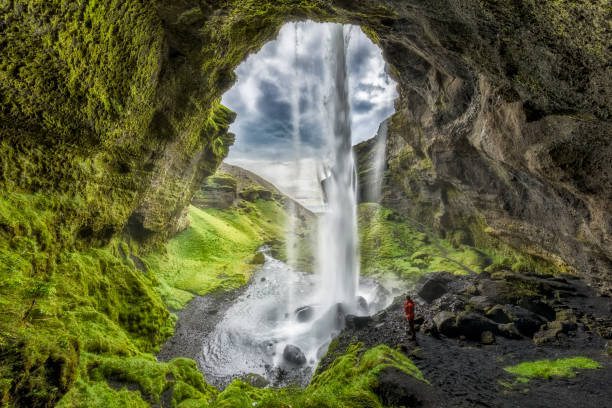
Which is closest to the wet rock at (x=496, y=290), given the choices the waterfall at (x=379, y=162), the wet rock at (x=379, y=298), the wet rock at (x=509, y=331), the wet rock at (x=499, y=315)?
the wet rock at (x=499, y=315)

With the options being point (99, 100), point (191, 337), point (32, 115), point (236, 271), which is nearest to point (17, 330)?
point (32, 115)

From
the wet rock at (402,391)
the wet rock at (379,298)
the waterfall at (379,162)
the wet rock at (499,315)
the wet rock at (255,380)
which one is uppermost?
the waterfall at (379,162)

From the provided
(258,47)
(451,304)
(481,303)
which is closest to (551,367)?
(481,303)

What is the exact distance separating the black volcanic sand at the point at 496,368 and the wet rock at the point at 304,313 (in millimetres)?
Answer: 7158

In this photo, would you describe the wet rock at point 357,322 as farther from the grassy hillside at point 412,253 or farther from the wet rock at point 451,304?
the grassy hillside at point 412,253

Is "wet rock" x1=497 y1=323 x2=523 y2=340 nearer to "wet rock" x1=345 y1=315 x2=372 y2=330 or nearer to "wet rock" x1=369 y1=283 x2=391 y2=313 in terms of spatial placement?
"wet rock" x1=345 y1=315 x2=372 y2=330

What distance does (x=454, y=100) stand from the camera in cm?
1580

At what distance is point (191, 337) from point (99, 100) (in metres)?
12.7

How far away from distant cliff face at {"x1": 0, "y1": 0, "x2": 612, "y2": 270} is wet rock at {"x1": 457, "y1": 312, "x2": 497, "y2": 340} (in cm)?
549

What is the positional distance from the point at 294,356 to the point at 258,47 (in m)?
19.9

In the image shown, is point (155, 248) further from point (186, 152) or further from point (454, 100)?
point (454, 100)

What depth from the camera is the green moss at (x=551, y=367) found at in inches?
283

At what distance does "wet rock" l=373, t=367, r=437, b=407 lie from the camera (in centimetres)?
592

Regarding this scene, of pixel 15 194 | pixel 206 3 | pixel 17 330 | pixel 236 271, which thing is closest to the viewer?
pixel 17 330
